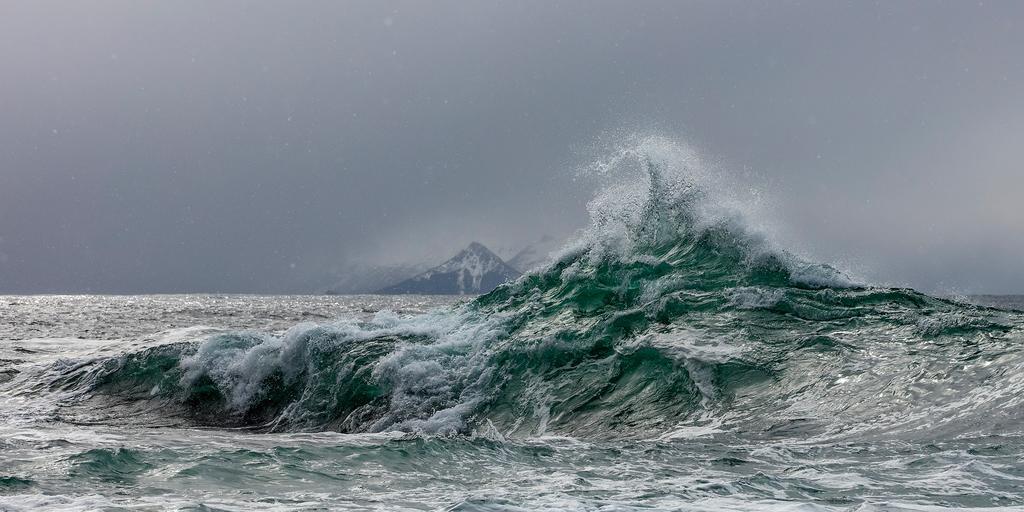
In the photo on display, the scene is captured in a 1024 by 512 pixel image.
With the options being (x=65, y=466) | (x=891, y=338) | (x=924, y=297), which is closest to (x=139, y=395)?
(x=65, y=466)

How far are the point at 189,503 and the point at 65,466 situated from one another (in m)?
2.41

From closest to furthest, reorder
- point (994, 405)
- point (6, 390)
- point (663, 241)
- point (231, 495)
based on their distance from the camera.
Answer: point (231, 495), point (994, 405), point (6, 390), point (663, 241)

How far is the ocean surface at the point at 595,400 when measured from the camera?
6.04 meters

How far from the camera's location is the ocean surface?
604cm

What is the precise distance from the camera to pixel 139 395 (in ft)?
46.3

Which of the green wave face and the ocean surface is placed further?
the green wave face

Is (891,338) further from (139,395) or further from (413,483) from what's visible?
(139,395)

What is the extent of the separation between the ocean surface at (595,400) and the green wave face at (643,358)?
0.05m

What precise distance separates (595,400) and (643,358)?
1454mm

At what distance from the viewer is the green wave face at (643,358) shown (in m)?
9.22

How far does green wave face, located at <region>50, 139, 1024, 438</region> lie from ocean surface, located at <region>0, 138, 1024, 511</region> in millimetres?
47

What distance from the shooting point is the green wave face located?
363 inches

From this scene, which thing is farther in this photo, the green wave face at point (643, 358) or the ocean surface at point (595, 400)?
the green wave face at point (643, 358)

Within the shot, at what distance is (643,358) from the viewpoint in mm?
11562
